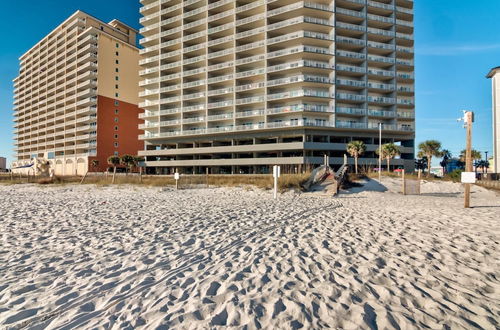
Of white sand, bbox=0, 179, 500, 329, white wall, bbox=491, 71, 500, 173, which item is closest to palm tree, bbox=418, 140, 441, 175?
white wall, bbox=491, 71, 500, 173

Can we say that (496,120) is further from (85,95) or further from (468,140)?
(85,95)

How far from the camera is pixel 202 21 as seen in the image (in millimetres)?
44281

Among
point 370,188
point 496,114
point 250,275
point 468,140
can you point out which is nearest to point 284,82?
point 370,188

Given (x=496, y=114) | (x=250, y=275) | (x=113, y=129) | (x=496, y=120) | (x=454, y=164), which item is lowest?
(x=250, y=275)

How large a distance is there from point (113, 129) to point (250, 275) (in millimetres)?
66638

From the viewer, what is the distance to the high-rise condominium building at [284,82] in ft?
126

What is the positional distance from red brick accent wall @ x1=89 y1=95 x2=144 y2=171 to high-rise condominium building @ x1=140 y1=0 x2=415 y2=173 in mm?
17496

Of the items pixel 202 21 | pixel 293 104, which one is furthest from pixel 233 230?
pixel 202 21

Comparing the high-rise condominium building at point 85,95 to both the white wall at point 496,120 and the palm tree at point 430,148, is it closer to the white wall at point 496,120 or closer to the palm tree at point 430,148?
the palm tree at point 430,148

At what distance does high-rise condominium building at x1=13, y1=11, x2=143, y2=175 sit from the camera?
57.8 meters

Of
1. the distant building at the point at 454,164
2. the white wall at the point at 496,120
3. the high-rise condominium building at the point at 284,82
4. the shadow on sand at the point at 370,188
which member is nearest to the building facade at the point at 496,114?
the white wall at the point at 496,120

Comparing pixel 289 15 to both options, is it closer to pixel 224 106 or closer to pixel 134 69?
pixel 224 106

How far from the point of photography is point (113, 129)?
5903 cm

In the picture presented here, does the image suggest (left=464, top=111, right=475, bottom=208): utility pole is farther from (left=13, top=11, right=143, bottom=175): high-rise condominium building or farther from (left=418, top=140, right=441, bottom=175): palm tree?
(left=13, top=11, right=143, bottom=175): high-rise condominium building
